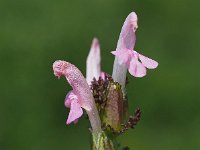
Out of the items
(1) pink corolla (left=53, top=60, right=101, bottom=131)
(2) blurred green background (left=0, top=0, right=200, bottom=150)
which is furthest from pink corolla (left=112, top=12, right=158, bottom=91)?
(2) blurred green background (left=0, top=0, right=200, bottom=150)

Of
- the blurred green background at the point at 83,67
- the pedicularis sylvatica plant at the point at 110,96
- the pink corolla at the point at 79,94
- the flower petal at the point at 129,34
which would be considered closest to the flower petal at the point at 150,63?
the pedicularis sylvatica plant at the point at 110,96

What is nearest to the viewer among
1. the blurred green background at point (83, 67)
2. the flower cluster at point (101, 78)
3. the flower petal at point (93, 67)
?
the flower cluster at point (101, 78)

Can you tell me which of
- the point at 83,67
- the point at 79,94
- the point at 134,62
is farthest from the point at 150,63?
the point at 83,67

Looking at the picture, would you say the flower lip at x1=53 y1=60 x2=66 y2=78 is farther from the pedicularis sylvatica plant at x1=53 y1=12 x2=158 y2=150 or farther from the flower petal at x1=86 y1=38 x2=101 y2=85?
the flower petal at x1=86 y1=38 x2=101 y2=85

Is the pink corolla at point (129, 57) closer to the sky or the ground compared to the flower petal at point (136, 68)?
closer to the sky

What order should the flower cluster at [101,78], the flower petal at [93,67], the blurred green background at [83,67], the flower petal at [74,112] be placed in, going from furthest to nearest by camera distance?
the blurred green background at [83,67] → the flower petal at [93,67] → the flower cluster at [101,78] → the flower petal at [74,112]

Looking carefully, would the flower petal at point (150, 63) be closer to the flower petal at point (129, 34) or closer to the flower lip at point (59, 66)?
the flower petal at point (129, 34)
